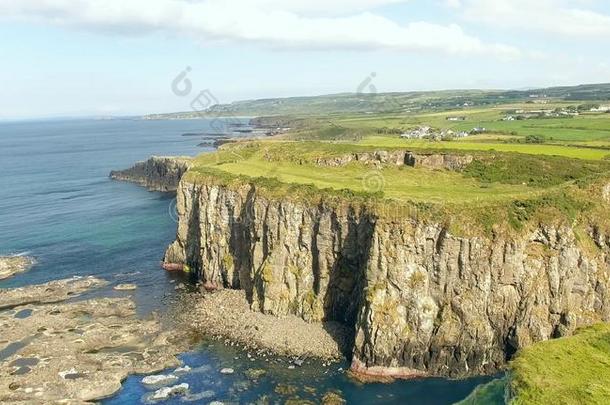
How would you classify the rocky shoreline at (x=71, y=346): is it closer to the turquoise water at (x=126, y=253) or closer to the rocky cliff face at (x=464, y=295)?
the turquoise water at (x=126, y=253)

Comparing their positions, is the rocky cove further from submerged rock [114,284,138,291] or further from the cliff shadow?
submerged rock [114,284,138,291]

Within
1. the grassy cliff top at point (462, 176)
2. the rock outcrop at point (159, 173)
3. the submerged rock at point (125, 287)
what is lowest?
the submerged rock at point (125, 287)

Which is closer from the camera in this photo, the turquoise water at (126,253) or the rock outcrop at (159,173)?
A: the turquoise water at (126,253)

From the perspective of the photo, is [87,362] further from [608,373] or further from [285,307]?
[608,373]

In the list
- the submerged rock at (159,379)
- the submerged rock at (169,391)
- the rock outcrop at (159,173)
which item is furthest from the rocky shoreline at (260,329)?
the rock outcrop at (159,173)

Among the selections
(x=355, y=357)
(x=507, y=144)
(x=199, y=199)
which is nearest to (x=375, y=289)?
(x=355, y=357)

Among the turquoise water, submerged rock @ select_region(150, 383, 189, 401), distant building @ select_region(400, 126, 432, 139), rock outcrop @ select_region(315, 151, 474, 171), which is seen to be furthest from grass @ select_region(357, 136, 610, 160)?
submerged rock @ select_region(150, 383, 189, 401)

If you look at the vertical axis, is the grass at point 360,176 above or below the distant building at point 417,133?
below
